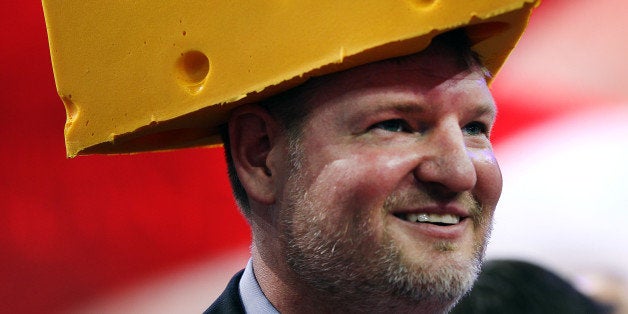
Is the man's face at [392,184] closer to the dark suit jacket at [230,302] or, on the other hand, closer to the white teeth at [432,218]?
the white teeth at [432,218]

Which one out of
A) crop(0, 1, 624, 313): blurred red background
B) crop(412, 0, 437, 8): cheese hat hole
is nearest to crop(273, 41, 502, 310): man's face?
crop(412, 0, 437, 8): cheese hat hole

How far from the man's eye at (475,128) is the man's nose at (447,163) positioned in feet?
0.28

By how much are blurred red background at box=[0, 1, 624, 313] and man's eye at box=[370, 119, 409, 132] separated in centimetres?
124

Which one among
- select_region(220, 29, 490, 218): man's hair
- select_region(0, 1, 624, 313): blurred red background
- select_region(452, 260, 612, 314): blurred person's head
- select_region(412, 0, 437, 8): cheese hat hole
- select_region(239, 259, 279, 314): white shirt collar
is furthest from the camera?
select_region(0, 1, 624, 313): blurred red background

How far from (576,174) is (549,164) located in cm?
9

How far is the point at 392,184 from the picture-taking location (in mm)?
1181

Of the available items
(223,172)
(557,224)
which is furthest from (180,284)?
(557,224)

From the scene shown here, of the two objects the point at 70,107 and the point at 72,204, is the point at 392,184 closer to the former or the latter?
the point at 70,107

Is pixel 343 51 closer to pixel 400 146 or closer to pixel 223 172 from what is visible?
pixel 400 146

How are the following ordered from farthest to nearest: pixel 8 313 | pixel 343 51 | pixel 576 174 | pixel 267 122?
1. pixel 576 174
2. pixel 8 313
3. pixel 267 122
4. pixel 343 51

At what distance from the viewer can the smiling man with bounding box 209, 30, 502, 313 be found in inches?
46.9

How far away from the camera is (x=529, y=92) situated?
2662 millimetres

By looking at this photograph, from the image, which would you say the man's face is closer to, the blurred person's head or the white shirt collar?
the white shirt collar

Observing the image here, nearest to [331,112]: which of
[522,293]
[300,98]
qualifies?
[300,98]
